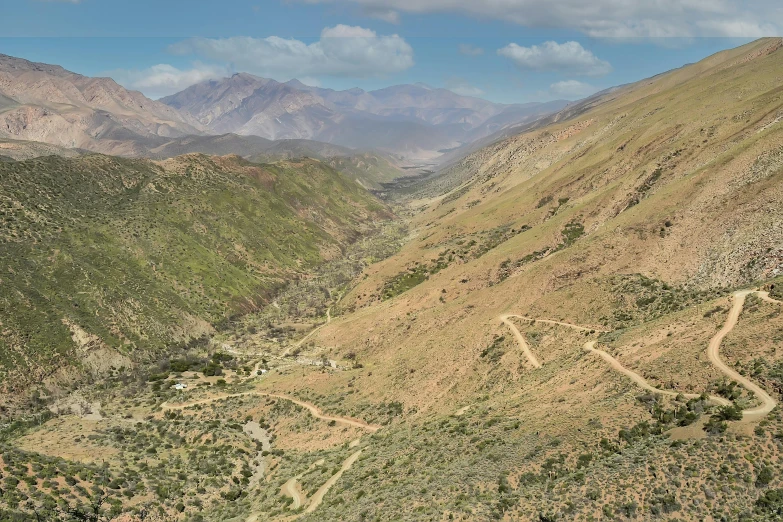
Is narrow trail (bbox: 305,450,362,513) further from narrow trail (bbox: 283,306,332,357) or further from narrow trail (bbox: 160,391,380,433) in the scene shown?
narrow trail (bbox: 283,306,332,357)

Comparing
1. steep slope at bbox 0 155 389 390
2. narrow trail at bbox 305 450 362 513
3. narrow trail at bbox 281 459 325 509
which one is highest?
steep slope at bbox 0 155 389 390

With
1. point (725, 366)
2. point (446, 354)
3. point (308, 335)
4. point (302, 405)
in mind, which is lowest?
point (302, 405)

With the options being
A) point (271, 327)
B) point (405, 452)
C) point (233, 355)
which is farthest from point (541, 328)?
point (271, 327)

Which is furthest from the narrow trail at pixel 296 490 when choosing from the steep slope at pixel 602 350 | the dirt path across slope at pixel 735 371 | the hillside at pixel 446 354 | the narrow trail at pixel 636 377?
the dirt path across slope at pixel 735 371

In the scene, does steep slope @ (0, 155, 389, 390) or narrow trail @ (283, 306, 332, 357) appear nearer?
steep slope @ (0, 155, 389, 390)

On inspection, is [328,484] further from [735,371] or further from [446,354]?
[735,371]

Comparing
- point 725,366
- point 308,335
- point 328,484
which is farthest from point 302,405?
point 725,366

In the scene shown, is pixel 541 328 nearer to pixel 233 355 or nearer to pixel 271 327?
pixel 233 355

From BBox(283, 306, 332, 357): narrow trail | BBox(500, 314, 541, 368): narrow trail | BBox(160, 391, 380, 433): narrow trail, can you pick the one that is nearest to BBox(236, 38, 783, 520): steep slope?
BBox(500, 314, 541, 368): narrow trail
